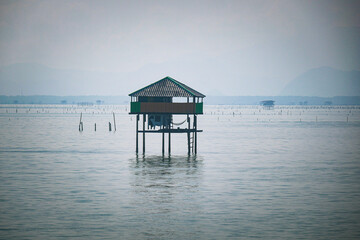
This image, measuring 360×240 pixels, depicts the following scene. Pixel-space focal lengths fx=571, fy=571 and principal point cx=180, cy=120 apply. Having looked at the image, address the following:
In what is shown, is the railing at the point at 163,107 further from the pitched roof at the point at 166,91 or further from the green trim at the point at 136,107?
the pitched roof at the point at 166,91

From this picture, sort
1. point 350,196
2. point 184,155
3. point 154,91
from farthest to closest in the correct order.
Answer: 1. point 184,155
2. point 154,91
3. point 350,196

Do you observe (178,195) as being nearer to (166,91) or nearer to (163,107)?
(163,107)

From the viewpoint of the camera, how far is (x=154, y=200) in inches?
1411

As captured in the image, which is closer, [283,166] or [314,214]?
[314,214]

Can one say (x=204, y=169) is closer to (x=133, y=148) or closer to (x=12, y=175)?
(x=12, y=175)

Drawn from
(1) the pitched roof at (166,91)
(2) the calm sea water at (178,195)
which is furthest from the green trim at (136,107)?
(2) the calm sea water at (178,195)

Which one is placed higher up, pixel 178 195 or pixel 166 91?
pixel 166 91

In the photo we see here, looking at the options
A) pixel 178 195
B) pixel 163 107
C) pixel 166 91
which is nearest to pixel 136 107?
pixel 163 107

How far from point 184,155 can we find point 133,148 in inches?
484

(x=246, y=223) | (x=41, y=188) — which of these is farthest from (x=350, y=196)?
(x=41, y=188)

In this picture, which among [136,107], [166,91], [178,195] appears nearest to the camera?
[178,195]

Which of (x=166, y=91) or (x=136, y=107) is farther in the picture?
(x=136, y=107)

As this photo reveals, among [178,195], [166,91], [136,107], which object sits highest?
[166,91]

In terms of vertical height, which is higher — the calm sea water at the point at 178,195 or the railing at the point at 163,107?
the railing at the point at 163,107
